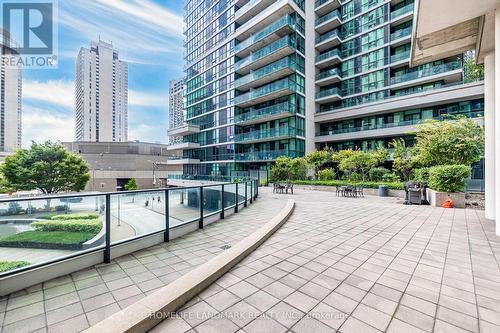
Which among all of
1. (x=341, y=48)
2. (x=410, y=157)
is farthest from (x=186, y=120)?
(x=410, y=157)

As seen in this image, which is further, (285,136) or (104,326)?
(285,136)

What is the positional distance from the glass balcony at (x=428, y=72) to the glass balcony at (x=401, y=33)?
4745 millimetres

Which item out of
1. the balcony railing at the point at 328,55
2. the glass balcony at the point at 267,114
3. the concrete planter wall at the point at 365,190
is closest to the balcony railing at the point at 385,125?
the glass balcony at the point at 267,114

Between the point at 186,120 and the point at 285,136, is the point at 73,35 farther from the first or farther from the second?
the point at 186,120

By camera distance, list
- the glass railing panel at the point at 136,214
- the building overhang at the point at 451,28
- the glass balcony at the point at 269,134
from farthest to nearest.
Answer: the glass balcony at the point at 269,134, the building overhang at the point at 451,28, the glass railing panel at the point at 136,214

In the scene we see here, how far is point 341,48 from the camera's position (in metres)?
33.5

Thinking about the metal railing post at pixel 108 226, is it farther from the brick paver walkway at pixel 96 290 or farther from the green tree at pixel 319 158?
the green tree at pixel 319 158

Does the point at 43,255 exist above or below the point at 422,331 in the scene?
above

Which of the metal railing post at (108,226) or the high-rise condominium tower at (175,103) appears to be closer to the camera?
the metal railing post at (108,226)

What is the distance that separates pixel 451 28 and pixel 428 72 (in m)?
24.9

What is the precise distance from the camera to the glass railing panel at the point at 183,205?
17.4 feet

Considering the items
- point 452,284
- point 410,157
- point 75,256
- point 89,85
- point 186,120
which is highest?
point 89,85

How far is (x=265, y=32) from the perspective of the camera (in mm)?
30016

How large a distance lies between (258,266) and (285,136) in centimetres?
2545
